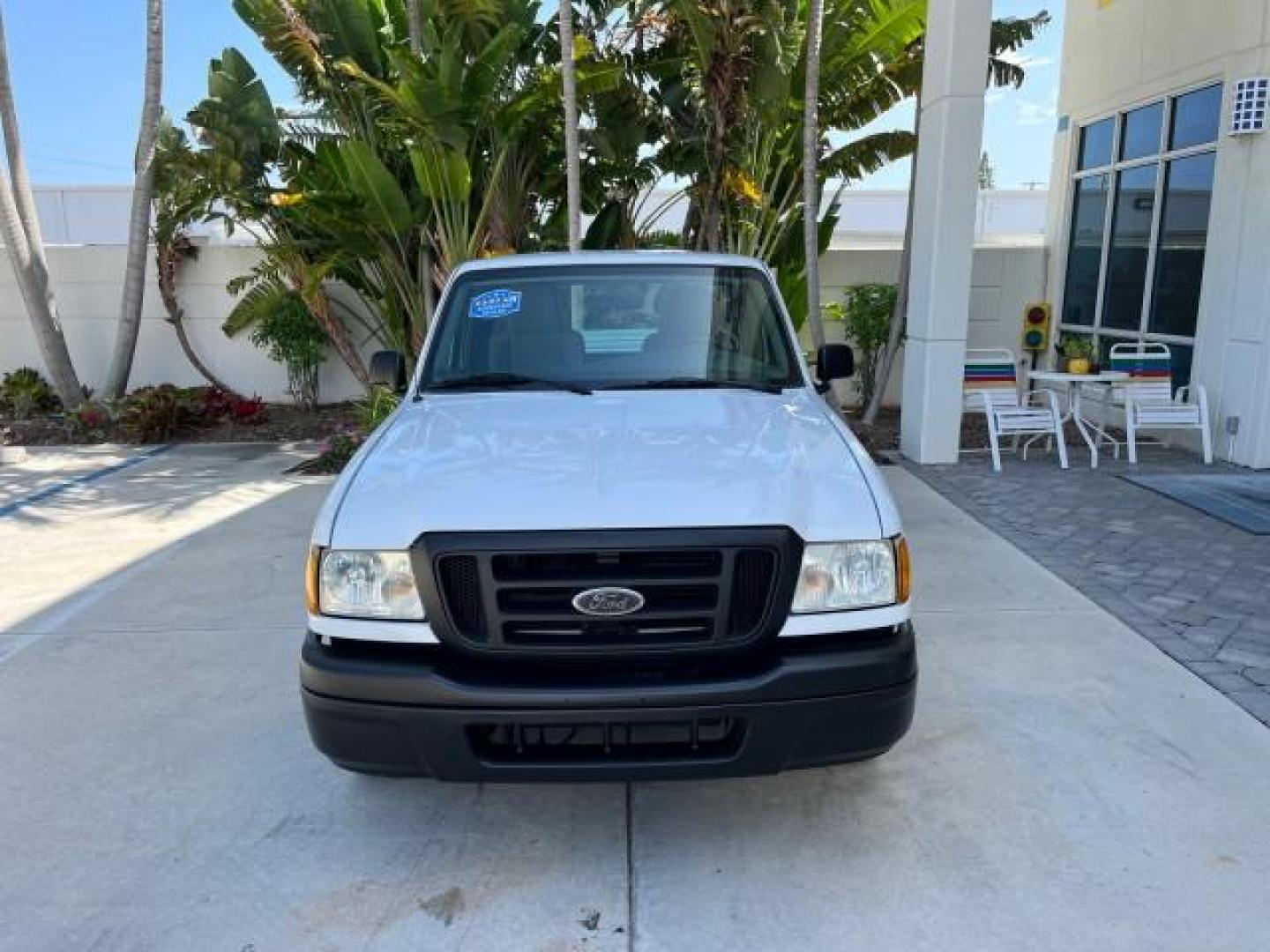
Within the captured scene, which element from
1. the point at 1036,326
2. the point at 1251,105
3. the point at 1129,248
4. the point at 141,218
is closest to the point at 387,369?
the point at 141,218

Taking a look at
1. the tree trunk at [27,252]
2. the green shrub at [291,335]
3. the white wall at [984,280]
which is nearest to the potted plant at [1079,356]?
the white wall at [984,280]

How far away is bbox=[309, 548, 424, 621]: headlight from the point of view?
262cm

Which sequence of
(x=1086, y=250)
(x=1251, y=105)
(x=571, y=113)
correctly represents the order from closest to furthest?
(x=1251, y=105), (x=571, y=113), (x=1086, y=250)

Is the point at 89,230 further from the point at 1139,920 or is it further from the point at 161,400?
the point at 1139,920

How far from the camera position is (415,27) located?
29.2ft

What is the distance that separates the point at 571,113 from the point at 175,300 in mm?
5990

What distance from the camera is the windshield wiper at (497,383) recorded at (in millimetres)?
3801

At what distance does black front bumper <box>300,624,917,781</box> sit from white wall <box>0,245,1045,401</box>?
9297mm

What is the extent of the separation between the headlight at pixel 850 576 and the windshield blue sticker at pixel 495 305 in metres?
2.08

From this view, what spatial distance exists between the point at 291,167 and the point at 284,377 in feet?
9.59

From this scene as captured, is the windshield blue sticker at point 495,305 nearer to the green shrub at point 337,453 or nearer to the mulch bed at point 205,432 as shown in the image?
the green shrub at point 337,453

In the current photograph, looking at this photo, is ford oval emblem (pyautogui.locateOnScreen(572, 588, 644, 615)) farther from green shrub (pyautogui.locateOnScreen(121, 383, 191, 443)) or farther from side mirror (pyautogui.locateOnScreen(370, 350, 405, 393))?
green shrub (pyautogui.locateOnScreen(121, 383, 191, 443))

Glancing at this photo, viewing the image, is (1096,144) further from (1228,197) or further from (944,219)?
(944,219)

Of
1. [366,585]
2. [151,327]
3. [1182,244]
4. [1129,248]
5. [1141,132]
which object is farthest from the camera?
[151,327]
